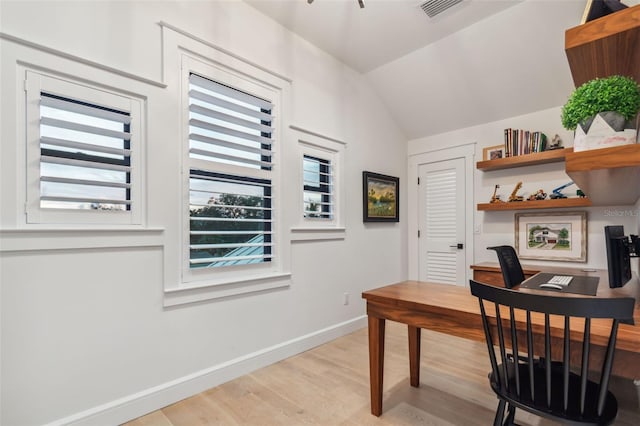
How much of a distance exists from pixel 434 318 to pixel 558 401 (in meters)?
0.56

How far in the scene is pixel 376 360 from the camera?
1924 millimetres

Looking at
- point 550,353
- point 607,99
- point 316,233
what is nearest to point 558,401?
point 550,353

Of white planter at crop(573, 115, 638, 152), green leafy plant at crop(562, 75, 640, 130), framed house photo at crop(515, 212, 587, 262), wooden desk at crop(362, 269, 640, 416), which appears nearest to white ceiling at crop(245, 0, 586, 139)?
framed house photo at crop(515, 212, 587, 262)

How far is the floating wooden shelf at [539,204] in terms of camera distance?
304cm

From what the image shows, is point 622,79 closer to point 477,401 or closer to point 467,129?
point 477,401

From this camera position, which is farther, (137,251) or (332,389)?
(332,389)

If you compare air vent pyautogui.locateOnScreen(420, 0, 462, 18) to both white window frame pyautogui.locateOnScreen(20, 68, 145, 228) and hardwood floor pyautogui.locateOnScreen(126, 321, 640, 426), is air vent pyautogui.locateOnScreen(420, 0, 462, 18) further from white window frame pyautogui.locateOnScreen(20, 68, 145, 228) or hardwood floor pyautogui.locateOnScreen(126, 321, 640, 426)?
hardwood floor pyautogui.locateOnScreen(126, 321, 640, 426)

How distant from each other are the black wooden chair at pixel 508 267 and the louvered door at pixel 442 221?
4.89 ft

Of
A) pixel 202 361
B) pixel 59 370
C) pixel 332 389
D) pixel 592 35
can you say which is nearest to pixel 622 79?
pixel 592 35

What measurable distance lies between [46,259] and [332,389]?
1.94 metres

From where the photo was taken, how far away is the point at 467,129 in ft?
13.1

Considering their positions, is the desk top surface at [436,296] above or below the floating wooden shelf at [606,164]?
below

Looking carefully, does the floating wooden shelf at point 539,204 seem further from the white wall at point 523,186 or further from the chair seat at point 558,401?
the chair seat at point 558,401

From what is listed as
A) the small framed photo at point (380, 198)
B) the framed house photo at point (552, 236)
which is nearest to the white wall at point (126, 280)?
the small framed photo at point (380, 198)
